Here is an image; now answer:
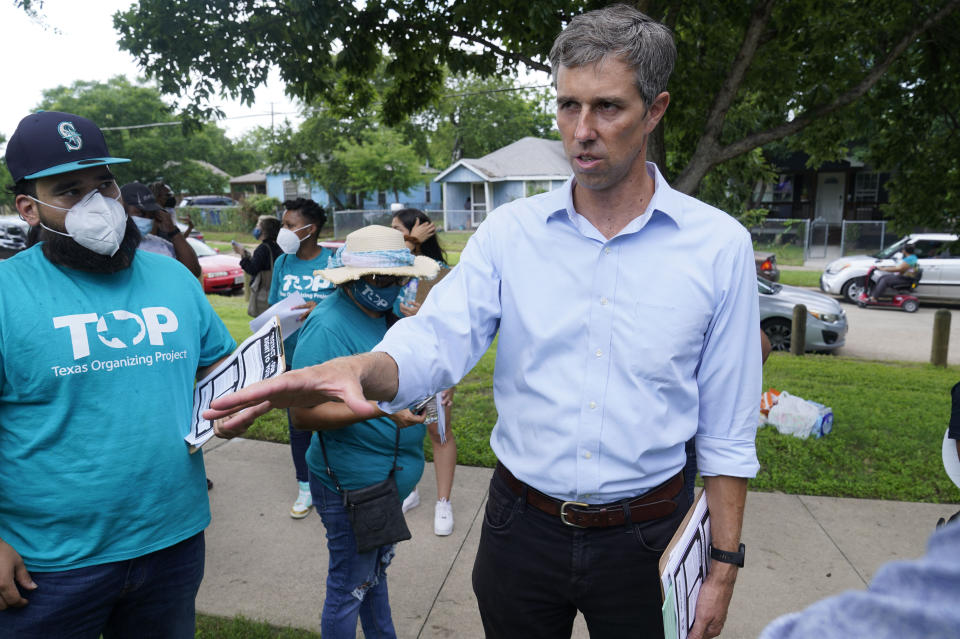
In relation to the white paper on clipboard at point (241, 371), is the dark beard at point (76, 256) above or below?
above

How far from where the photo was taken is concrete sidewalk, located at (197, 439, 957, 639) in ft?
11.6

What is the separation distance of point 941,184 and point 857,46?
5.50 ft

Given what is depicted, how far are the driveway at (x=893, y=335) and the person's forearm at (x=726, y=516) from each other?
11.0m

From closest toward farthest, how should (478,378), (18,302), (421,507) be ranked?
(18,302), (421,507), (478,378)

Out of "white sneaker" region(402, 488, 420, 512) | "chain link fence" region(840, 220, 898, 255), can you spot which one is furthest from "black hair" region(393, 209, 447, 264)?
"chain link fence" region(840, 220, 898, 255)

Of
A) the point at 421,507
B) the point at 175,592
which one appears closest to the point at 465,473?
the point at 421,507

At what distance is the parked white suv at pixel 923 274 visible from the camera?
1722cm

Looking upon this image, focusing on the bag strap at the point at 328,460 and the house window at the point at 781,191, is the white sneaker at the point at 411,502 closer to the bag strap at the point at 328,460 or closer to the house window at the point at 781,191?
the bag strap at the point at 328,460

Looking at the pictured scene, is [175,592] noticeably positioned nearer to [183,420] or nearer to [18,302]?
[183,420]

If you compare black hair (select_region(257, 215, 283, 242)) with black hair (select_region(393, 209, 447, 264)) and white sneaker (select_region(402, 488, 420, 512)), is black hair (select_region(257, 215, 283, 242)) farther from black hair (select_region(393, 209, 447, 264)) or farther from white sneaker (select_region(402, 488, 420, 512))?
white sneaker (select_region(402, 488, 420, 512))

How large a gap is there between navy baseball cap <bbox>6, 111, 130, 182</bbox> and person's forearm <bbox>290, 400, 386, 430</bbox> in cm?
112

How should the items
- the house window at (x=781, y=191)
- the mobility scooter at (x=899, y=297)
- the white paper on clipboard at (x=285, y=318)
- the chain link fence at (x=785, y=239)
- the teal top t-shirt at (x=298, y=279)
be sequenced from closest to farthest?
the white paper on clipboard at (x=285, y=318) < the teal top t-shirt at (x=298, y=279) < the mobility scooter at (x=899, y=297) < the chain link fence at (x=785, y=239) < the house window at (x=781, y=191)

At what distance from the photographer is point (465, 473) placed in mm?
5312

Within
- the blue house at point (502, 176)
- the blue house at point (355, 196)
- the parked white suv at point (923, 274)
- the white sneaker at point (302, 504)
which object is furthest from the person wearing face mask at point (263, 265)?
the blue house at point (355, 196)
